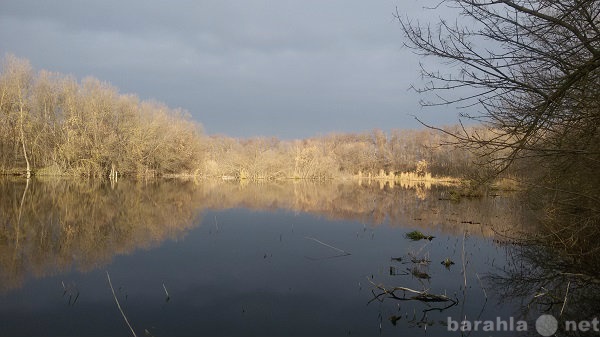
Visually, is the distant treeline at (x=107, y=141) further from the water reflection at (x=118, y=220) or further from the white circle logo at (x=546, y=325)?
the white circle logo at (x=546, y=325)

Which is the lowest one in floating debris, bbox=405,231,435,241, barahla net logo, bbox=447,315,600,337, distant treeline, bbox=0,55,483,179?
barahla net logo, bbox=447,315,600,337

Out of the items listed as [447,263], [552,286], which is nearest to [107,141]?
[447,263]

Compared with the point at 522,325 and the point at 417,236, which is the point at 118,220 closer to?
the point at 417,236

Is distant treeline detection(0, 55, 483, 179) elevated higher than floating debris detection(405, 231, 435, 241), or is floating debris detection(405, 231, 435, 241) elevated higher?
distant treeline detection(0, 55, 483, 179)

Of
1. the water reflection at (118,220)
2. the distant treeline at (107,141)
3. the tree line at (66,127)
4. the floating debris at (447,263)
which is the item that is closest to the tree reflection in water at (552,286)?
the floating debris at (447,263)

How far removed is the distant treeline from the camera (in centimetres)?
3055

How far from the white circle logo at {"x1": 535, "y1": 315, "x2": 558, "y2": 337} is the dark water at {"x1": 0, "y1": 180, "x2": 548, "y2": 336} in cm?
15

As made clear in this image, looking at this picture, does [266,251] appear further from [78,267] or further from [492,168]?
[492,168]

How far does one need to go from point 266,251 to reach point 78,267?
12.6 ft

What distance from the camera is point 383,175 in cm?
5209

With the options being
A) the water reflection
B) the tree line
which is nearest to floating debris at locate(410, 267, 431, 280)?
the water reflection

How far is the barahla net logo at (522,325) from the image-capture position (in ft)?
15.1

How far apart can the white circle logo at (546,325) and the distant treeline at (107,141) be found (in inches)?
719

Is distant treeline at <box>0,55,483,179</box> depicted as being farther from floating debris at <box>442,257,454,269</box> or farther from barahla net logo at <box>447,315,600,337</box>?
barahla net logo at <box>447,315,600,337</box>
